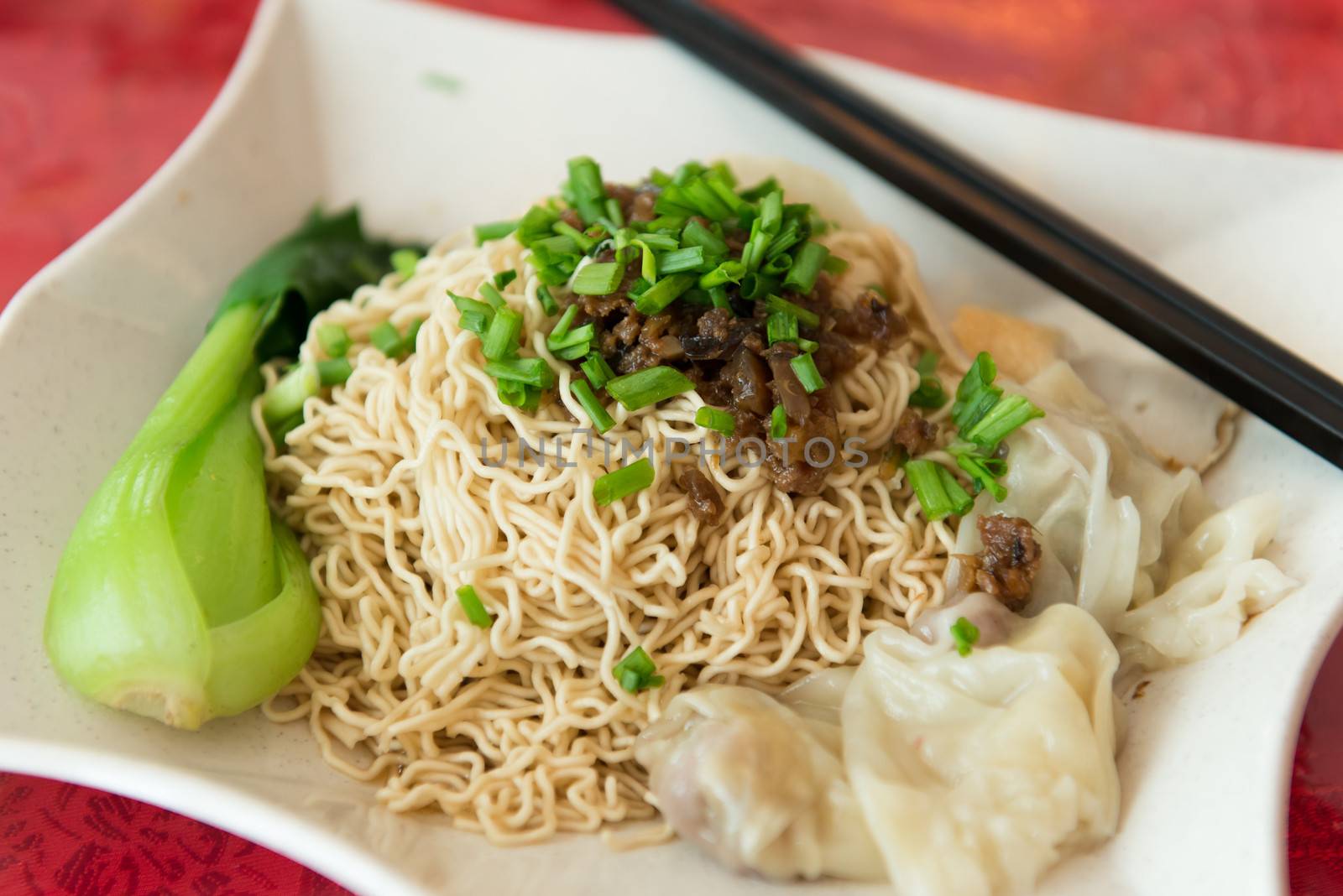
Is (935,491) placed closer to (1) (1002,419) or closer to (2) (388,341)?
(1) (1002,419)

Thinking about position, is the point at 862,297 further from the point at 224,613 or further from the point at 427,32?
the point at 427,32

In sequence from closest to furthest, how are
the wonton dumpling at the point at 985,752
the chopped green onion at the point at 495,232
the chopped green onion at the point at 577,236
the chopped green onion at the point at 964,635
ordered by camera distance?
1. the wonton dumpling at the point at 985,752
2. the chopped green onion at the point at 964,635
3. the chopped green onion at the point at 577,236
4. the chopped green onion at the point at 495,232

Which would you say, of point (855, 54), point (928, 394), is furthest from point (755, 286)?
point (855, 54)

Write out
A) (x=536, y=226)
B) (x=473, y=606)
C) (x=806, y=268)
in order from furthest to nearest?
(x=536, y=226)
(x=806, y=268)
(x=473, y=606)

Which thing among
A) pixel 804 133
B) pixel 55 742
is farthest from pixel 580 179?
pixel 55 742

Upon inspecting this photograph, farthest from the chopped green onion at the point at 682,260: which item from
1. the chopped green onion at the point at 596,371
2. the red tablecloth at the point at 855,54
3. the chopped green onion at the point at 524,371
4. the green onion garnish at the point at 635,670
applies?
the red tablecloth at the point at 855,54

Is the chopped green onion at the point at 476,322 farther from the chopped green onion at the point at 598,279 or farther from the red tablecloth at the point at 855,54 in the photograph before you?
the red tablecloth at the point at 855,54
